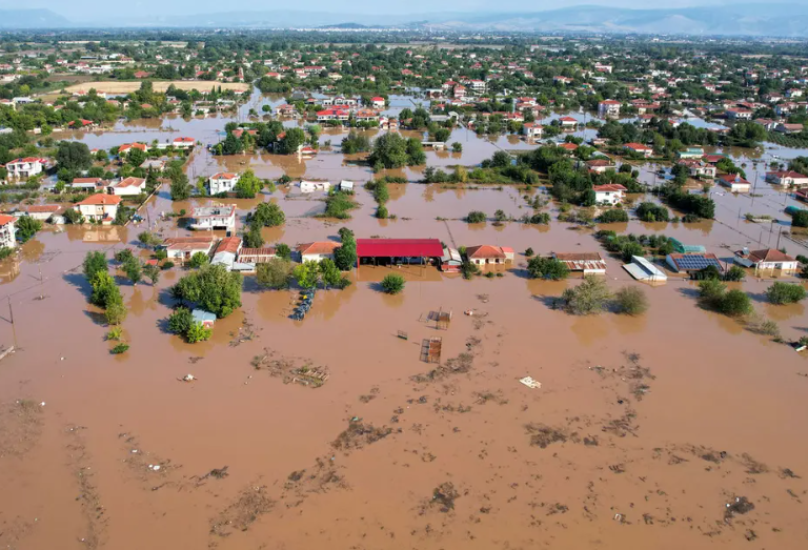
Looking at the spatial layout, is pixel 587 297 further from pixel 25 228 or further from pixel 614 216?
pixel 25 228

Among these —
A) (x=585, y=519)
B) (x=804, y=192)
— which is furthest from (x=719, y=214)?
(x=585, y=519)

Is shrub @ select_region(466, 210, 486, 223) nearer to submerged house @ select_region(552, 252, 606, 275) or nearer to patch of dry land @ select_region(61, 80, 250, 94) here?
submerged house @ select_region(552, 252, 606, 275)

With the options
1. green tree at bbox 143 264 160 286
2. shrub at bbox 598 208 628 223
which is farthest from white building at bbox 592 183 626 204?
green tree at bbox 143 264 160 286

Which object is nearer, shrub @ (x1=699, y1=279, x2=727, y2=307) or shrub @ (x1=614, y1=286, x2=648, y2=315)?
shrub @ (x1=614, y1=286, x2=648, y2=315)

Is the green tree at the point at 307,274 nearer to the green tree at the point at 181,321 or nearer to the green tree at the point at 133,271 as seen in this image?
the green tree at the point at 181,321

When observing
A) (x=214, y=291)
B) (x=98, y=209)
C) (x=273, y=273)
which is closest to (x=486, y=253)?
(x=273, y=273)

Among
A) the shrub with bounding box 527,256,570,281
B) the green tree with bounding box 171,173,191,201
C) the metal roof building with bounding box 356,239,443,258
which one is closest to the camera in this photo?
the shrub with bounding box 527,256,570,281
